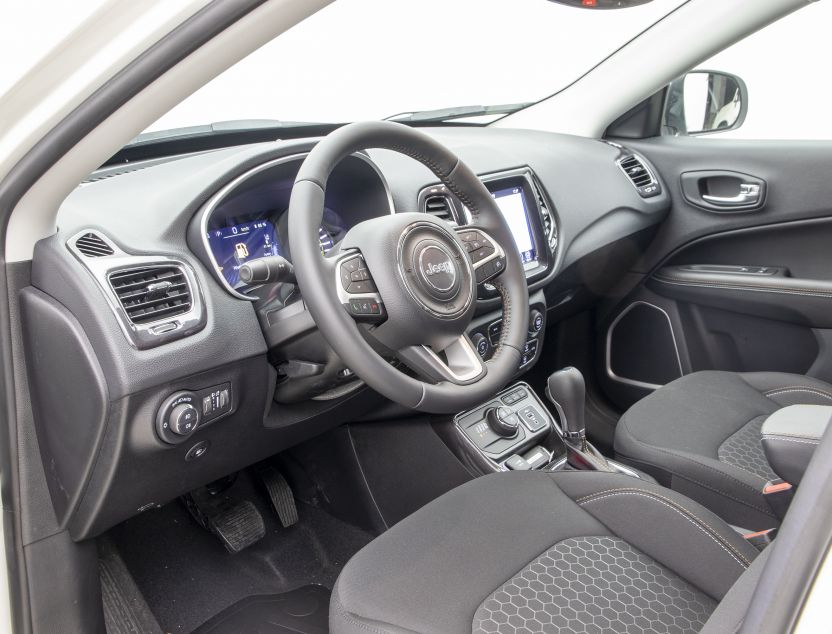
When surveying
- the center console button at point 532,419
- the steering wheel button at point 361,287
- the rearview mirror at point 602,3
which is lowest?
the center console button at point 532,419

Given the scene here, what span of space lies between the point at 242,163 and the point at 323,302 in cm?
43

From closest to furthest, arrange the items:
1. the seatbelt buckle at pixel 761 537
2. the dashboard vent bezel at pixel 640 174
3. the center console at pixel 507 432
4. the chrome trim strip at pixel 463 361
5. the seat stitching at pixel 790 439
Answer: the seat stitching at pixel 790 439, the chrome trim strip at pixel 463 361, the seatbelt buckle at pixel 761 537, the center console at pixel 507 432, the dashboard vent bezel at pixel 640 174

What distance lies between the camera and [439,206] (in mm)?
1750

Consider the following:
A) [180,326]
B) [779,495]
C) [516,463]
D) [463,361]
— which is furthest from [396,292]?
[516,463]

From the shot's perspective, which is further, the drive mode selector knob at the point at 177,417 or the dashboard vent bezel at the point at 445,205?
the dashboard vent bezel at the point at 445,205

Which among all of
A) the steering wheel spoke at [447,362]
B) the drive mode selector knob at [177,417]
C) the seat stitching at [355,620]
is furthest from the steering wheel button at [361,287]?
the seat stitching at [355,620]

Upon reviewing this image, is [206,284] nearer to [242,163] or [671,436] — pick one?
[242,163]

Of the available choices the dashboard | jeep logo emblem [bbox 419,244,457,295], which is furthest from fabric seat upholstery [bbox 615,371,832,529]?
jeep logo emblem [bbox 419,244,457,295]

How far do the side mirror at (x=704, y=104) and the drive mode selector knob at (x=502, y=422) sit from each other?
3.90 feet

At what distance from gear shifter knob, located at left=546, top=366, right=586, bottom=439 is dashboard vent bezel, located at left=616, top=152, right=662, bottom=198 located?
2.51 feet

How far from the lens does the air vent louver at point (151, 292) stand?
116 centimetres

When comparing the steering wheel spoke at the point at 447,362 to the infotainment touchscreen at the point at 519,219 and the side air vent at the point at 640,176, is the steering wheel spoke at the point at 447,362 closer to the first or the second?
the infotainment touchscreen at the point at 519,219

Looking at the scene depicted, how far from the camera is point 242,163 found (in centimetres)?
137

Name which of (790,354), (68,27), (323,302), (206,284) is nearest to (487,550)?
(323,302)
